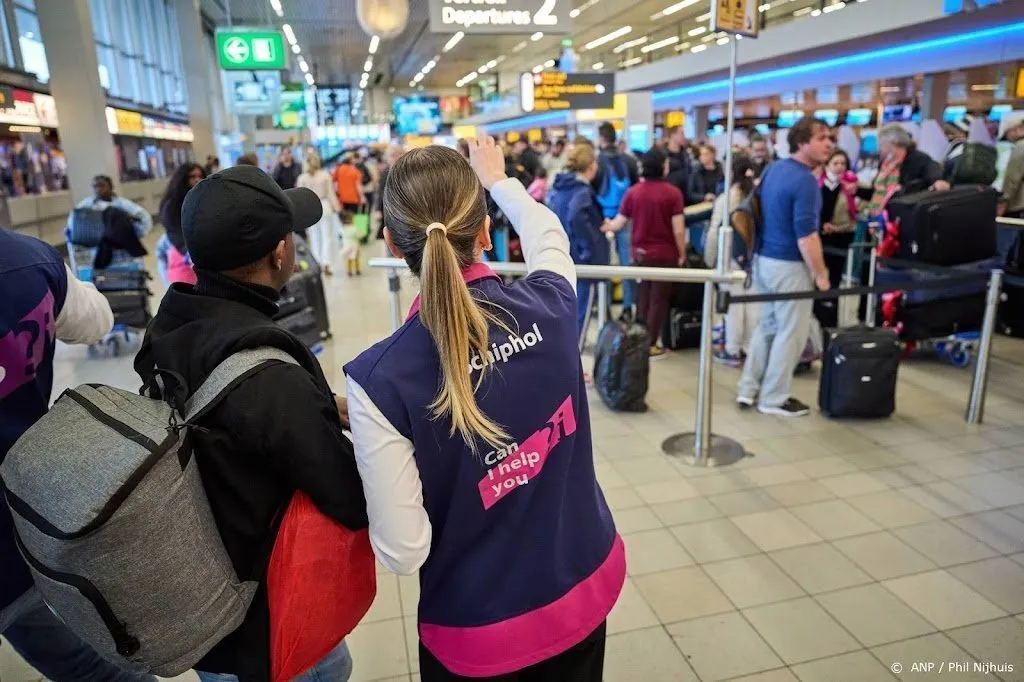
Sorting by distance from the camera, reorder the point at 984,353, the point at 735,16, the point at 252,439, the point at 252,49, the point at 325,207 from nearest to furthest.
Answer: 1. the point at 252,439
2. the point at 735,16
3. the point at 984,353
4. the point at 325,207
5. the point at 252,49

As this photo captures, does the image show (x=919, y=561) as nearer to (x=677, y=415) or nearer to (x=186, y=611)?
(x=677, y=415)

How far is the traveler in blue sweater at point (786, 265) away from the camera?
3.98m

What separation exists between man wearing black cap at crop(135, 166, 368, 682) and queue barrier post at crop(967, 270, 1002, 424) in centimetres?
401

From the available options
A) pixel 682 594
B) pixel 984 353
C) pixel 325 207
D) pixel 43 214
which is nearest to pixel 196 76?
pixel 43 214

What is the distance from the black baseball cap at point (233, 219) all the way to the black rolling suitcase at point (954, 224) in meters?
4.64

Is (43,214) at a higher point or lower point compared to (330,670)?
higher

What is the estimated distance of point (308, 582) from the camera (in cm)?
117

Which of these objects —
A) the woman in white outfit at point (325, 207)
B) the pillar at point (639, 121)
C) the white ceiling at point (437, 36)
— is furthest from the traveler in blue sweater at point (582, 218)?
the pillar at point (639, 121)

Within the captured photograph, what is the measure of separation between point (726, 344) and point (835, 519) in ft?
8.37

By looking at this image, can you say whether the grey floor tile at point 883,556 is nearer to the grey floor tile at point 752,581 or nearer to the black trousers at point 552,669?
the grey floor tile at point 752,581

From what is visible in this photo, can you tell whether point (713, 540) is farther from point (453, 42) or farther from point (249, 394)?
point (453, 42)

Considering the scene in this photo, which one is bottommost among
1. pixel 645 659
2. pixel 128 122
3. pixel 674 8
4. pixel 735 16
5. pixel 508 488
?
pixel 645 659

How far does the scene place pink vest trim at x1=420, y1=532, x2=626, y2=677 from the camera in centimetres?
124

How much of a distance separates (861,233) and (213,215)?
19.6 feet
